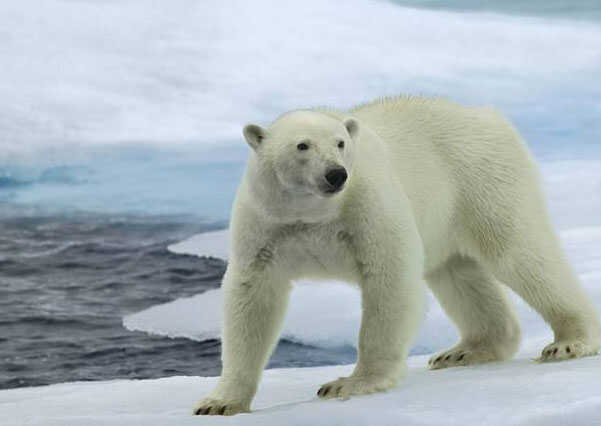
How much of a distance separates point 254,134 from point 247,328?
29.4 inches

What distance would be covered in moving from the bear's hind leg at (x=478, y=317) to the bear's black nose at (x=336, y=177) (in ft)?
4.82

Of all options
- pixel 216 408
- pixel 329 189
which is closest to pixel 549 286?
pixel 329 189

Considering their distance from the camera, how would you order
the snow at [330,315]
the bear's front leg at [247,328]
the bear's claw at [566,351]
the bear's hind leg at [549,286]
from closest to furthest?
the bear's front leg at [247,328] < the bear's claw at [566,351] < the bear's hind leg at [549,286] < the snow at [330,315]

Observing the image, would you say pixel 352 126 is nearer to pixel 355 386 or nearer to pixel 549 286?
pixel 355 386

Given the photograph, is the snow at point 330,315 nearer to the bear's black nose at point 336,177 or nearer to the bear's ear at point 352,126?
the bear's ear at point 352,126

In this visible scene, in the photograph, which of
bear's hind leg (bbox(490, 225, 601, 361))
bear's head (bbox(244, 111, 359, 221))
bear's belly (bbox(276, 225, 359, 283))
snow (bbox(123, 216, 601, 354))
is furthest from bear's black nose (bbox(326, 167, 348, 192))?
snow (bbox(123, 216, 601, 354))

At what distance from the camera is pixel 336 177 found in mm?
3234

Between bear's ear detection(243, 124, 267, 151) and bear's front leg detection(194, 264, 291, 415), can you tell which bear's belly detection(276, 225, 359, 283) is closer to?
bear's front leg detection(194, 264, 291, 415)

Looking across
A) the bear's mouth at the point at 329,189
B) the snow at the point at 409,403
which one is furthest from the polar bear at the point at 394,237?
the snow at the point at 409,403

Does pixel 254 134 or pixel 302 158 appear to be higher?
pixel 254 134

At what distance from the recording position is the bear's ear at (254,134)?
3434mm

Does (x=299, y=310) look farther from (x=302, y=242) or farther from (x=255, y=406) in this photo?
(x=302, y=242)

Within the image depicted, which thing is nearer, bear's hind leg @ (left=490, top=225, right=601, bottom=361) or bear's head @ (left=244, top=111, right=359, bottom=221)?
bear's head @ (left=244, top=111, right=359, bottom=221)

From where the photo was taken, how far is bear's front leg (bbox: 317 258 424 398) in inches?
141
